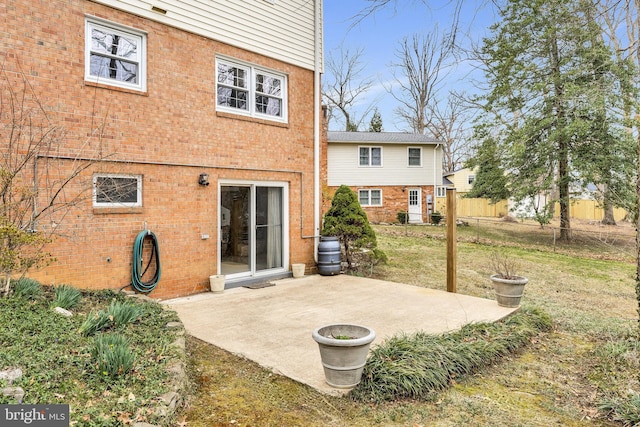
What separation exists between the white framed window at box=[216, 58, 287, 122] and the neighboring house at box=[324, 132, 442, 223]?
1559 centimetres

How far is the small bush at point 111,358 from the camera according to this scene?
331cm

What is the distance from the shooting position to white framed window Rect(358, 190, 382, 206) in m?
26.0

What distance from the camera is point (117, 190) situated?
6.93 meters

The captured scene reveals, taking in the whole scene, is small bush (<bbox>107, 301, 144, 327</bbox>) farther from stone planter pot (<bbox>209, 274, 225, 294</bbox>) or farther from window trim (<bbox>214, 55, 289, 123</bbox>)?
window trim (<bbox>214, 55, 289, 123</bbox>)

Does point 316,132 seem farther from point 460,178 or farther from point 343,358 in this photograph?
point 460,178

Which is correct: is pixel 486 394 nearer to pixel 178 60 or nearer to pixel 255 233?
pixel 255 233

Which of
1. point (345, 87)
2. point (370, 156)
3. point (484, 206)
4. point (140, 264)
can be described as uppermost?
point (345, 87)

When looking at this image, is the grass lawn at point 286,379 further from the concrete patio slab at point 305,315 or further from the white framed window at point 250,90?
the white framed window at point 250,90

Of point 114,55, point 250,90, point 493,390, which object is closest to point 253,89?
point 250,90

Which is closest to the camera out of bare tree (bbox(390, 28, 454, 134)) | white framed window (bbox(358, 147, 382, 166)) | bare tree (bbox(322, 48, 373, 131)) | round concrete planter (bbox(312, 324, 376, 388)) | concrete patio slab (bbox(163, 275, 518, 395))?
round concrete planter (bbox(312, 324, 376, 388))

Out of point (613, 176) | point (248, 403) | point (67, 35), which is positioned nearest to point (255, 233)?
point (67, 35)

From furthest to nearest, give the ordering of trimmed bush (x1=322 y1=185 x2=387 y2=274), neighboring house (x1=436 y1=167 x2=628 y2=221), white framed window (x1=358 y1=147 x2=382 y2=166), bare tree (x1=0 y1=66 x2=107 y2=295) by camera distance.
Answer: neighboring house (x1=436 y1=167 x2=628 y2=221) < white framed window (x1=358 y1=147 x2=382 y2=166) < trimmed bush (x1=322 y1=185 x2=387 y2=274) < bare tree (x1=0 y1=66 x2=107 y2=295)

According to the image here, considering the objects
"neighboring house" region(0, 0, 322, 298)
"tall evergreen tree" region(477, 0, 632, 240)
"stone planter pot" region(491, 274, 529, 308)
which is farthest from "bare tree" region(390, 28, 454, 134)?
"stone planter pot" region(491, 274, 529, 308)

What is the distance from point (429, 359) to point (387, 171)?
73.8 feet
